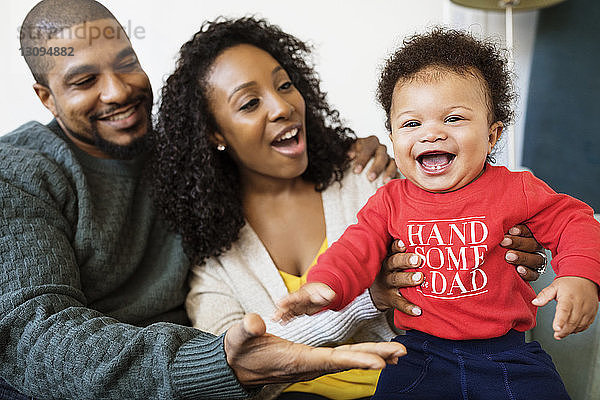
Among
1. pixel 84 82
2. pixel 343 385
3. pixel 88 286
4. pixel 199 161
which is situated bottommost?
pixel 343 385

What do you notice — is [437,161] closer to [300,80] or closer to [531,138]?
[300,80]

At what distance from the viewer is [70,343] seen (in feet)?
3.33

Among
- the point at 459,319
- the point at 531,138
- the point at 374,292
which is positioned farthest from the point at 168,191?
the point at 531,138

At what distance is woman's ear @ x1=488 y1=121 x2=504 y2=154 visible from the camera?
3.64ft

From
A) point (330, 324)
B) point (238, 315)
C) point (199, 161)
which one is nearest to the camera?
point (330, 324)

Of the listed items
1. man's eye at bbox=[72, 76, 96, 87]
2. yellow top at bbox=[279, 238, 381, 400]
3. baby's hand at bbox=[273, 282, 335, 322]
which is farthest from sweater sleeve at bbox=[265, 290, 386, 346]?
man's eye at bbox=[72, 76, 96, 87]

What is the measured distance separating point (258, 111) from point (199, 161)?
221 mm

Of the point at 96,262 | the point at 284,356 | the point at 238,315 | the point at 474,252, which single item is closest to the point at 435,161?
the point at 474,252

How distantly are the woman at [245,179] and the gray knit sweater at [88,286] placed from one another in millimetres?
98

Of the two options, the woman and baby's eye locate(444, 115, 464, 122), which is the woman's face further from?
baby's eye locate(444, 115, 464, 122)

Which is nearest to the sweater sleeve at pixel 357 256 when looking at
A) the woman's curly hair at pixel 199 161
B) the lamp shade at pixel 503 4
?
the woman's curly hair at pixel 199 161

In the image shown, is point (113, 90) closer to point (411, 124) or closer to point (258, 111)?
point (258, 111)

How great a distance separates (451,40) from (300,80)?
703mm

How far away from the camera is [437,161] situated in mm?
1062
